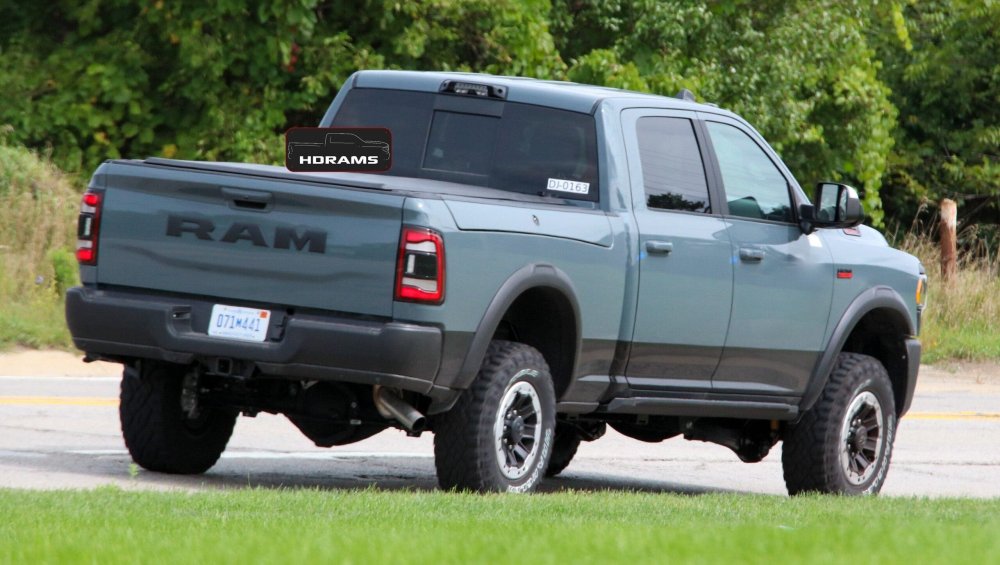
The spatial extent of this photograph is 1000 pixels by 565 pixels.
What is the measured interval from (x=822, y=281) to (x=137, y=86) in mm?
14089

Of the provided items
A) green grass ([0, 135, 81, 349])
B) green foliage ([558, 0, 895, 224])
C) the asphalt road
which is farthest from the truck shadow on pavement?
green foliage ([558, 0, 895, 224])

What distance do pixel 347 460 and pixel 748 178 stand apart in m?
2.89

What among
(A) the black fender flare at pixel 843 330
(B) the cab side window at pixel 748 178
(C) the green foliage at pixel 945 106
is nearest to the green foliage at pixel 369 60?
(C) the green foliage at pixel 945 106

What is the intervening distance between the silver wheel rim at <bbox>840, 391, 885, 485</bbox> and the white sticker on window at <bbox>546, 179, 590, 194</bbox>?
7.31 feet

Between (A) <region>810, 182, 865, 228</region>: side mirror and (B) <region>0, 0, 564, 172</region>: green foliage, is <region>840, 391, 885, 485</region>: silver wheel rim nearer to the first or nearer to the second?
(A) <region>810, 182, 865, 228</region>: side mirror

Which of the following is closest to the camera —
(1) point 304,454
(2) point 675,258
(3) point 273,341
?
(3) point 273,341

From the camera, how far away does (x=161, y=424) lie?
29.6ft

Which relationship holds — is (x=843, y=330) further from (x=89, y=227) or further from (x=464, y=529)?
(x=89, y=227)

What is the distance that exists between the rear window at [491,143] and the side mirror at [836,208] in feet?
4.98

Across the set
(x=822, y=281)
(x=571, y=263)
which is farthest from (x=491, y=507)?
(x=822, y=281)

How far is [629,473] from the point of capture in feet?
36.4

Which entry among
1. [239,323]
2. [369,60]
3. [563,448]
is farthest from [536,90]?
[369,60]

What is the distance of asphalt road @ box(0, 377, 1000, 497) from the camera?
943cm

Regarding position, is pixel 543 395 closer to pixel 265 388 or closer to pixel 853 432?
pixel 265 388
